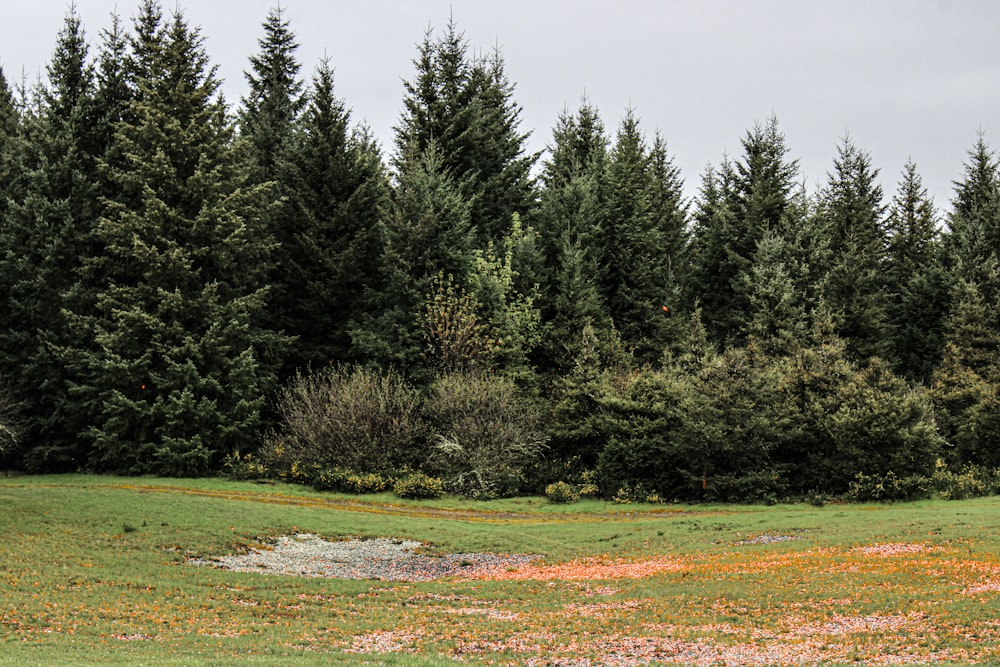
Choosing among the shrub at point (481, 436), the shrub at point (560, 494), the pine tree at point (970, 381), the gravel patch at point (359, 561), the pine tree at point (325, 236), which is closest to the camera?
the gravel patch at point (359, 561)

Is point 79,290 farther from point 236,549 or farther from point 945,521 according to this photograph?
point 945,521

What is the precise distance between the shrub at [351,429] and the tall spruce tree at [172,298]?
2.96 metres

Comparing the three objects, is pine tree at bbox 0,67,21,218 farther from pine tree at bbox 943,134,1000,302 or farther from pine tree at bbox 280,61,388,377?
pine tree at bbox 943,134,1000,302

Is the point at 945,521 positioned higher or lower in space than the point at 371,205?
lower

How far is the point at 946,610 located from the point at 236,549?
1932 cm

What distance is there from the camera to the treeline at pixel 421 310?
127 feet

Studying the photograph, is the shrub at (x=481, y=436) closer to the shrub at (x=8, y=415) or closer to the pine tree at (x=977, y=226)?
the shrub at (x=8, y=415)

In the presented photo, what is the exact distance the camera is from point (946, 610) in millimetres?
15117

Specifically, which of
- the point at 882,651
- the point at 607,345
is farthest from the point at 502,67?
the point at 882,651

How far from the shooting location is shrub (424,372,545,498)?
39.0 meters

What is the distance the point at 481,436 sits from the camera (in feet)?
130

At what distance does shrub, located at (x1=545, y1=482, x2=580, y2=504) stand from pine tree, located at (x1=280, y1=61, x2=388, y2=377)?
16.4 meters

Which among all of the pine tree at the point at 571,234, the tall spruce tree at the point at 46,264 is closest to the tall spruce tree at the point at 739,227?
the pine tree at the point at 571,234

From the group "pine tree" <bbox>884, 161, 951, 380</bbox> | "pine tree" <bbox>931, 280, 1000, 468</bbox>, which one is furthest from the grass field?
"pine tree" <bbox>884, 161, 951, 380</bbox>
